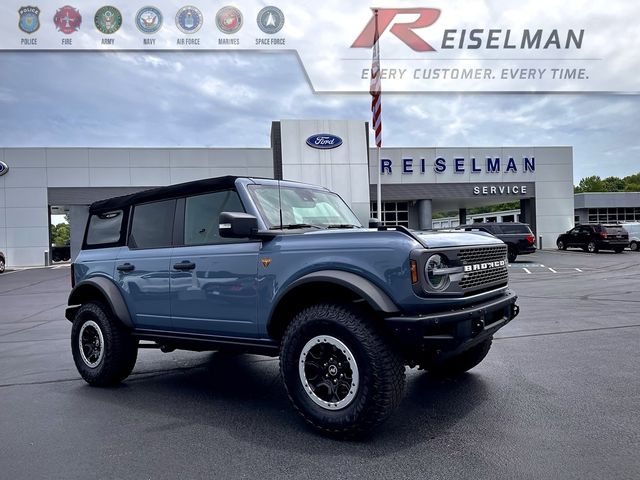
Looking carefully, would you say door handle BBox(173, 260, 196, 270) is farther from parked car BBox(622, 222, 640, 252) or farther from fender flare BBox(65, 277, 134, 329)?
parked car BBox(622, 222, 640, 252)

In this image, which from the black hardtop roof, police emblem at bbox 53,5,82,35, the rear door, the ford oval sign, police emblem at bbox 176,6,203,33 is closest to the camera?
the rear door

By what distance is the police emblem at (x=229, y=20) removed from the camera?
16.1 metres

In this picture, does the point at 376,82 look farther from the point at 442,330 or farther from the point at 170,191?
the point at 442,330

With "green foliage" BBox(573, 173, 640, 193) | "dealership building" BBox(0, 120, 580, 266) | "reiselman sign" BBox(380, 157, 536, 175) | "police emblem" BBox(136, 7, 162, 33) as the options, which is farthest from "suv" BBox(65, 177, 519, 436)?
"green foliage" BBox(573, 173, 640, 193)

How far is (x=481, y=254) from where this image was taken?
3.82m

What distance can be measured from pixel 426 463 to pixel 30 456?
2.66m

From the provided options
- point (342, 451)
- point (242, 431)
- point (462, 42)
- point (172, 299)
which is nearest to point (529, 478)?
point (342, 451)

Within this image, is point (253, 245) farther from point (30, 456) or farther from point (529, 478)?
point (529, 478)

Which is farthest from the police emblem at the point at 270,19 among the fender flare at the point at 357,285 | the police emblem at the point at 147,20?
the fender flare at the point at 357,285

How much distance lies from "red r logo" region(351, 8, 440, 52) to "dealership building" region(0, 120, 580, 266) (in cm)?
840

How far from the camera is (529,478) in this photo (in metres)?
2.73

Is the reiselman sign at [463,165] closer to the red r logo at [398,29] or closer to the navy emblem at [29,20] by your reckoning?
the red r logo at [398,29]

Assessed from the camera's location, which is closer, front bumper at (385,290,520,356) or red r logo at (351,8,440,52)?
front bumper at (385,290,520,356)

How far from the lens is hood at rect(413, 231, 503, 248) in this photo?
3362mm
